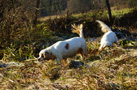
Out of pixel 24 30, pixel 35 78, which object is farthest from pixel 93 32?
pixel 35 78

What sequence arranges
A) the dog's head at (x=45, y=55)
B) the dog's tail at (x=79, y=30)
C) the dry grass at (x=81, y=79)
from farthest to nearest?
the dog's tail at (x=79, y=30) < the dog's head at (x=45, y=55) < the dry grass at (x=81, y=79)

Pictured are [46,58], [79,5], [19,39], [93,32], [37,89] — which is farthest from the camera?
[79,5]

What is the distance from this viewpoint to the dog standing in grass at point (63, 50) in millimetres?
3643

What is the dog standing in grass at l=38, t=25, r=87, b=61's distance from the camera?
364cm

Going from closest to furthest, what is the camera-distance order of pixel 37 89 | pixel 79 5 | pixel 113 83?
pixel 113 83 → pixel 37 89 → pixel 79 5

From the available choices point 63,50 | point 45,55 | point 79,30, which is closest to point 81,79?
point 45,55

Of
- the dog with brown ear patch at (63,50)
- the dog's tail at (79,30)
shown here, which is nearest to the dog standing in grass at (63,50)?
the dog with brown ear patch at (63,50)

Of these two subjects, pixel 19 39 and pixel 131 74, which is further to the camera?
pixel 19 39

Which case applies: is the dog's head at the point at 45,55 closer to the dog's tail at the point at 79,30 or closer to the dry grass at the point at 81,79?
the dry grass at the point at 81,79

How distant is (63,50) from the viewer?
12.9 ft

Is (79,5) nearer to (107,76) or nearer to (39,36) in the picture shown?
(39,36)

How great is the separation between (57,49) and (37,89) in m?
2.22

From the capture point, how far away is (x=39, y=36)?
6.13 m

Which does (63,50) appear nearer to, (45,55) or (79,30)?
(45,55)
